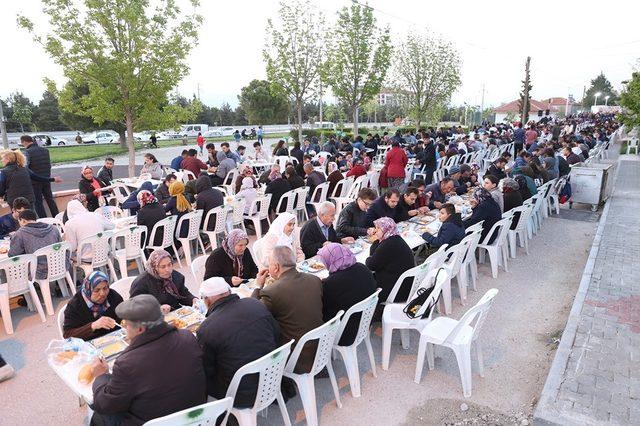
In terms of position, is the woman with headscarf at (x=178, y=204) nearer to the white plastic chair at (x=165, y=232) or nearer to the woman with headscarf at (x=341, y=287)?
the white plastic chair at (x=165, y=232)

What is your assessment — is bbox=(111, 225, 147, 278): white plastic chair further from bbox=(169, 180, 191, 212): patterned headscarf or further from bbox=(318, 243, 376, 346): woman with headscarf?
bbox=(318, 243, 376, 346): woman with headscarf

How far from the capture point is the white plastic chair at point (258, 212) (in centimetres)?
838

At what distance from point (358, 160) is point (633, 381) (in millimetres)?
7930

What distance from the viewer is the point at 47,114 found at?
50031 millimetres

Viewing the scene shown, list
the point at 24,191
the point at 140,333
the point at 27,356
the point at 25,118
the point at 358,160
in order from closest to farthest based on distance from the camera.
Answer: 1. the point at 140,333
2. the point at 27,356
3. the point at 24,191
4. the point at 358,160
5. the point at 25,118

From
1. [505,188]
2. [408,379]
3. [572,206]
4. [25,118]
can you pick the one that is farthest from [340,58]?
[25,118]

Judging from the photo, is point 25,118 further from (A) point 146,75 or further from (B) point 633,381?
(B) point 633,381

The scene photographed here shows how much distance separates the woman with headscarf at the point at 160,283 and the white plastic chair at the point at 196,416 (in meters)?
1.54

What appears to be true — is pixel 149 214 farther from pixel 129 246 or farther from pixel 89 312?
pixel 89 312

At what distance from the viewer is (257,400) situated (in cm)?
300

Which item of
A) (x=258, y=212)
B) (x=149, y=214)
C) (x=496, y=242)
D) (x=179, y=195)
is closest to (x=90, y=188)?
(x=179, y=195)

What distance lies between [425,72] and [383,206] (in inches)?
854

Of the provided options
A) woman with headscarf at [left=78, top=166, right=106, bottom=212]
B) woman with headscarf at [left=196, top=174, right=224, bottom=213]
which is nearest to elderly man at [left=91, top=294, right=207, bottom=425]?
woman with headscarf at [left=196, top=174, right=224, bottom=213]

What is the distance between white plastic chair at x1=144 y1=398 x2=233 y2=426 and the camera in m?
2.23
